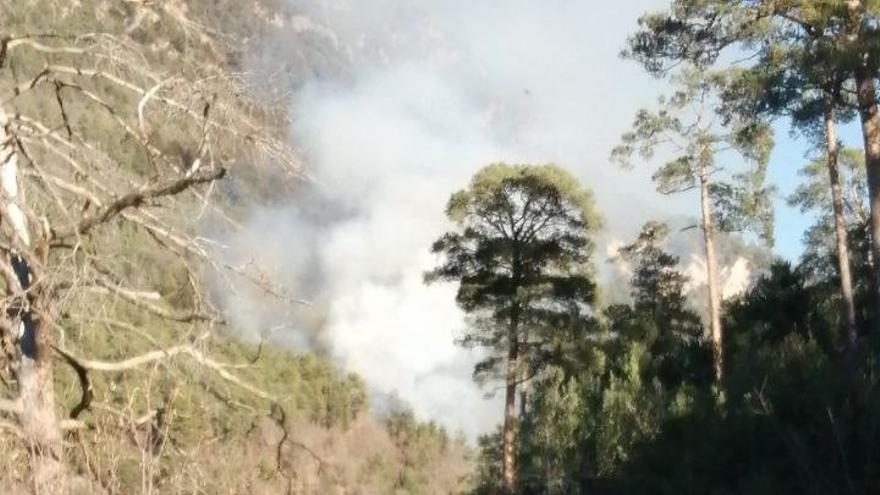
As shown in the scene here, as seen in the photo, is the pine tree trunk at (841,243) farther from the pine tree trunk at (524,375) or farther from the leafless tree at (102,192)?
the leafless tree at (102,192)

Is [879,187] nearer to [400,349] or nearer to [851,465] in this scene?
[851,465]

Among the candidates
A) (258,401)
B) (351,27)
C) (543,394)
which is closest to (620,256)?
(543,394)

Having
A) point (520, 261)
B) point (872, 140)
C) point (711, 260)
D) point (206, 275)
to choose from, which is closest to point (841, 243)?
point (711, 260)

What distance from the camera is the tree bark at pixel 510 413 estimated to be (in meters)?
21.4

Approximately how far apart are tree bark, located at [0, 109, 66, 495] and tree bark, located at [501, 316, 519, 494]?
16.8 meters

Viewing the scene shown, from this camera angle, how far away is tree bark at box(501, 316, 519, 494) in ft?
70.3

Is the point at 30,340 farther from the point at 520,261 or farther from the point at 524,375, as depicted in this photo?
the point at 520,261

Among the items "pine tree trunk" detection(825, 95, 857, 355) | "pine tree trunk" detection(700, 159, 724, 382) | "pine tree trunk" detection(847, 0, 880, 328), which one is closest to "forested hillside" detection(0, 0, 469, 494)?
"pine tree trunk" detection(847, 0, 880, 328)

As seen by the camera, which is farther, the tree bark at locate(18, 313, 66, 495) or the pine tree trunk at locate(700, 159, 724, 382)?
the pine tree trunk at locate(700, 159, 724, 382)

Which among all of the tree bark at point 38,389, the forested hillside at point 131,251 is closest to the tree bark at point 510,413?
the forested hillside at point 131,251

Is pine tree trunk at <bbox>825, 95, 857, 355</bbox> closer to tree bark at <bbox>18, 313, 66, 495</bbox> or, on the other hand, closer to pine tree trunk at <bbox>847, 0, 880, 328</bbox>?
pine tree trunk at <bbox>847, 0, 880, 328</bbox>

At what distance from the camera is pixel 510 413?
72.7 ft

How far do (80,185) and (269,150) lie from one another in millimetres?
811

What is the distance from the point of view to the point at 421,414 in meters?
71.8
